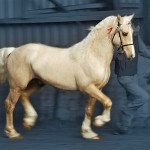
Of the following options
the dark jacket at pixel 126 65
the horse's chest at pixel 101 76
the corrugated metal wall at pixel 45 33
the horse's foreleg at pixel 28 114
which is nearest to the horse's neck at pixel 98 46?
the horse's chest at pixel 101 76

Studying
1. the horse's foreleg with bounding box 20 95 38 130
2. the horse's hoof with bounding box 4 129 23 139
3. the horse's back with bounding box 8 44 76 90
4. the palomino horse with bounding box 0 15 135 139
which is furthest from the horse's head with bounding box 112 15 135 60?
the horse's hoof with bounding box 4 129 23 139

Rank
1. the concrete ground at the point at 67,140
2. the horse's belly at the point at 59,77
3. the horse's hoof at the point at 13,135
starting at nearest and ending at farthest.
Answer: the concrete ground at the point at 67,140, the horse's belly at the point at 59,77, the horse's hoof at the point at 13,135

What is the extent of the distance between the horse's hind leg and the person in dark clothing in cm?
132

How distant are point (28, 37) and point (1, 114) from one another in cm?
159

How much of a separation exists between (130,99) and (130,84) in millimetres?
261

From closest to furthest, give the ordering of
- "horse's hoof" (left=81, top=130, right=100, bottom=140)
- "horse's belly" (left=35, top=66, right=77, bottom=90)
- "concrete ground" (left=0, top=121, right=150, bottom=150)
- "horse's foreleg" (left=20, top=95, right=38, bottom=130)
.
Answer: "concrete ground" (left=0, top=121, right=150, bottom=150) → "horse's belly" (left=35, top=66, right=77, bottom=90) → "horse's hoof" (left=81, top=130, right=100, bottom=140) → "horse's foreleg" (left=20, top=95, right=38, bottom=130)

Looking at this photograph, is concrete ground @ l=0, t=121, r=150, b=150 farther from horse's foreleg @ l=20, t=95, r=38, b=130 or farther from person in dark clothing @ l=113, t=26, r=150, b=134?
person in dark clothing @ l=113, t=26, r=150, b=134

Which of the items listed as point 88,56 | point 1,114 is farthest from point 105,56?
point 1,114

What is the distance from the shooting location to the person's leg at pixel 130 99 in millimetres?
8711

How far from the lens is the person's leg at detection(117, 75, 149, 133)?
871cm

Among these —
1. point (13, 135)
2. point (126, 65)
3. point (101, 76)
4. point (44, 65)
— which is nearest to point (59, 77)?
point (44, 65)

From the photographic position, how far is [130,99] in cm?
883

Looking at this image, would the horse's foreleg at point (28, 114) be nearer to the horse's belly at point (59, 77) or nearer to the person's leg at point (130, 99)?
the horse's belly at point (59, 77)

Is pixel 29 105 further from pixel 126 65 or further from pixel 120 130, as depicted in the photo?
pixel 126 65
